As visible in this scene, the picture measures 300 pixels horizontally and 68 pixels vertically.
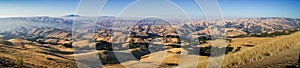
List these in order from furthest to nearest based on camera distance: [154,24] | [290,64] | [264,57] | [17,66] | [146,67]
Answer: [154,24] → [146,67] → [17,66] → [264,57] → [290,64]

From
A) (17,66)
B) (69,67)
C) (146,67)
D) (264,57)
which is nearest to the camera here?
(264,57)

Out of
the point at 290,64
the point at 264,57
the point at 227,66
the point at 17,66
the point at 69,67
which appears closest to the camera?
the point at 290,64

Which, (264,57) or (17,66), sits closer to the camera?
(264,57)

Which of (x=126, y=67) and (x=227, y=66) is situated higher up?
(x=227, y=66)

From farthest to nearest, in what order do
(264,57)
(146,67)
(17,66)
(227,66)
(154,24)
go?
(154,24), (146,67), (17,66), (264,57), (227,66)

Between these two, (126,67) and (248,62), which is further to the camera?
(126,67)

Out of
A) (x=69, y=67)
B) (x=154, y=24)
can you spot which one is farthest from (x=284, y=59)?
(x=154, y=24)

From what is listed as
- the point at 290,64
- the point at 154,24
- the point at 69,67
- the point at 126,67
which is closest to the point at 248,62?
the point at 290,64

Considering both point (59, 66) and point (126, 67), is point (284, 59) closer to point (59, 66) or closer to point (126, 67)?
point (59, 66)

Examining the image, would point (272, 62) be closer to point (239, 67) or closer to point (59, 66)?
point (239, 67)

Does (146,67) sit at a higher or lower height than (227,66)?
lower
